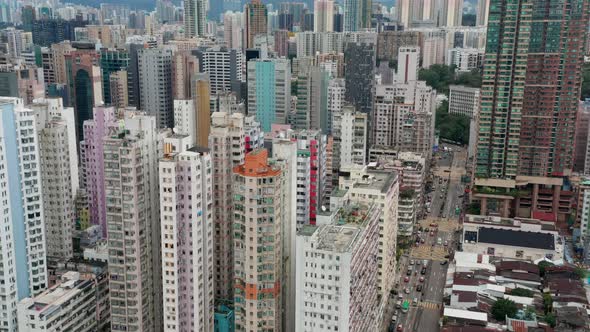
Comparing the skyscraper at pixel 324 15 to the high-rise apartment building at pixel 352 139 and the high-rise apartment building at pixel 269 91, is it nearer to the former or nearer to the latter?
the high-rise apartment building at pixel 269 91

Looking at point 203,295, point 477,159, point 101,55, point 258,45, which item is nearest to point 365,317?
point 203,295

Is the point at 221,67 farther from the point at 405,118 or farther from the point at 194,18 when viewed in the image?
the point at 194,18

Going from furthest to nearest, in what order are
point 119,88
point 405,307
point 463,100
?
point 463,100 → point 119,88 → point 405,307

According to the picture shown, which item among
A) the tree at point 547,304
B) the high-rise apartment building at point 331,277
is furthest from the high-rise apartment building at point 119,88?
the tree at point 547,304

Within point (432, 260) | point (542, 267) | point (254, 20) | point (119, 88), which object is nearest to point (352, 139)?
point (432, 260)

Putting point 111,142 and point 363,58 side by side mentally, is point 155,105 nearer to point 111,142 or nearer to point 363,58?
point 363,58

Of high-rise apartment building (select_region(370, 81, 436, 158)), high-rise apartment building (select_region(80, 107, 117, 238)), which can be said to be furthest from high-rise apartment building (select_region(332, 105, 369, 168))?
high-rise apartment building (select_region(80, 107, 117, 238))
